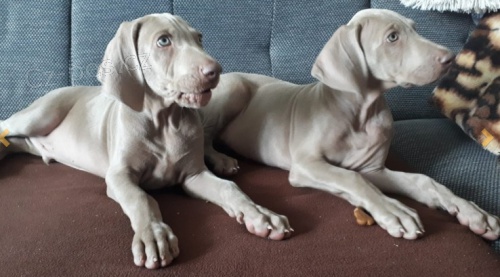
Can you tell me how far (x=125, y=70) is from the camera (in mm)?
1869

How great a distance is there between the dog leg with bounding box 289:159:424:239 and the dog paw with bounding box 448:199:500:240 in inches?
8.1

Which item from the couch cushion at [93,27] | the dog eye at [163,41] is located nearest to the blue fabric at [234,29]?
the couch cushion at [93,27]

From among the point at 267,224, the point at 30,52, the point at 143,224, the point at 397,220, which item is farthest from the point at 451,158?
the point at 30,52

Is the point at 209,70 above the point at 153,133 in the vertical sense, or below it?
above

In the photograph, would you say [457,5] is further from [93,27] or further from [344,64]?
[93,27]

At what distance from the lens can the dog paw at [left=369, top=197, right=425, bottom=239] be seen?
64.9 inches

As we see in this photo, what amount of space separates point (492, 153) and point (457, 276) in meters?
1.00

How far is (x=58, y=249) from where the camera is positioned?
1552mm

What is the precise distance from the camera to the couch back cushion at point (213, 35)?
9.18 ft

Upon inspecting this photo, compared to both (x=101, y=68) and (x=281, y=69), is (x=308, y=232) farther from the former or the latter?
(x=281, y=69)

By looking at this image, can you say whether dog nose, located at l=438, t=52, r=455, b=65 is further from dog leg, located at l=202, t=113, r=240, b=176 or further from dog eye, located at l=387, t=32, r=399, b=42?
dog leg, located at l=202, t=113, r=240, b=176

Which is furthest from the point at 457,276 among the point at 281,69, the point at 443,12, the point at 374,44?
the point at 443,12

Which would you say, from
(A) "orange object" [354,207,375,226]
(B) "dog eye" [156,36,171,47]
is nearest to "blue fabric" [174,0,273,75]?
(B) "dog eye" [156,36,171,47]

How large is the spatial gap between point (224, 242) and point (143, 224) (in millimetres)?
279
